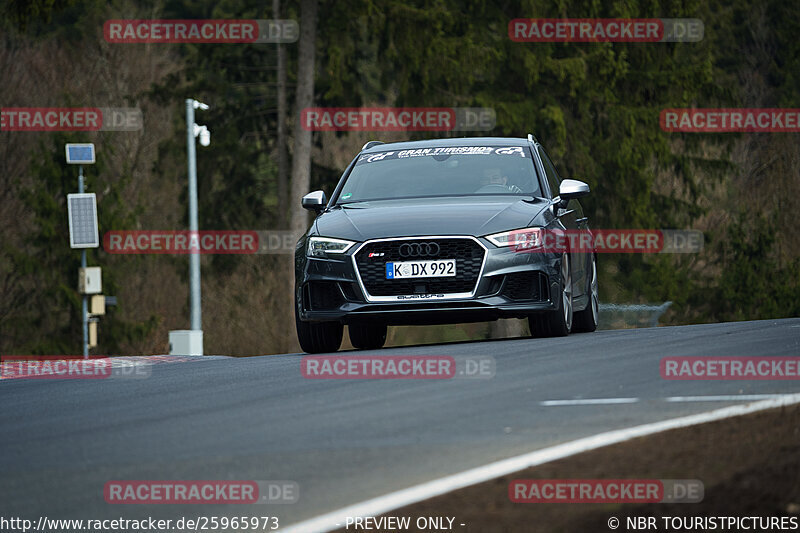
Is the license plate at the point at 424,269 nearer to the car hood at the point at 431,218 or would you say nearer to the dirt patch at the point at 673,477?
the car hood at the point at 431,218

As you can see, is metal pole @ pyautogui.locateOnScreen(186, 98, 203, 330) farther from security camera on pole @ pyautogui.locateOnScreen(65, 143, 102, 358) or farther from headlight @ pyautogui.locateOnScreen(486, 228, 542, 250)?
headlight @ pyautogui.locateOnScreen(486, 228, 542, 250)

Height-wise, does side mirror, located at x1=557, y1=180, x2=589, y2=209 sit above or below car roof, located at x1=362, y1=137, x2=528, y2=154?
below

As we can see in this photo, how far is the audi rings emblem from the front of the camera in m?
12.9

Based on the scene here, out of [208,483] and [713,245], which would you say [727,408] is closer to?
[208,483]

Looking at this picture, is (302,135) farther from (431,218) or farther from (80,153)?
(431,218)

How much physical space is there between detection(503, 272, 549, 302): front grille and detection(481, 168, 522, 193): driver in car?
153cm

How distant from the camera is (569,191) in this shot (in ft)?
47.0

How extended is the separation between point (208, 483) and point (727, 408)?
3149 mm

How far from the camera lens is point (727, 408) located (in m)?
8.48

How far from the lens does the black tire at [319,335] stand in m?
13.7

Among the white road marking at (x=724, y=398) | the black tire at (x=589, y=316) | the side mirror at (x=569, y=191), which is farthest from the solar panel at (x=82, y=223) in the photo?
the white road marking at (x=724, y=398)

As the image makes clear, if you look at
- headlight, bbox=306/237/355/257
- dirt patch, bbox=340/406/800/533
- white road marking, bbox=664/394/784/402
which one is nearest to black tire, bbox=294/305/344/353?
headlight, bbox=306/237/355/257

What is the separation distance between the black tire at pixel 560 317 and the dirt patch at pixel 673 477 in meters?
5.48

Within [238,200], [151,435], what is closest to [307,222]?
[238,200]
